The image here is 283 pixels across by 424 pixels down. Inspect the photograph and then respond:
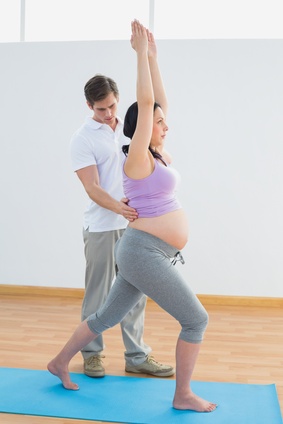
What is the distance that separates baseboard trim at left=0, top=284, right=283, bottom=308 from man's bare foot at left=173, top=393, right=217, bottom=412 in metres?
2.22

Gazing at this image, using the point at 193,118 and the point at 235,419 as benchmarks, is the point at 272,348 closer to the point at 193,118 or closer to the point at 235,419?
the point at 235,419

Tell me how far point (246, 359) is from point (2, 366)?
121 centimetres

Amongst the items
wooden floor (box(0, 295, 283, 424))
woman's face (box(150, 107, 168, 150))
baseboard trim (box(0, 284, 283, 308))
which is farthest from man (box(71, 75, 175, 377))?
baseboard trim (box(0, 284, 283, 308))

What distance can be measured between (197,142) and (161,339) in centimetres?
166

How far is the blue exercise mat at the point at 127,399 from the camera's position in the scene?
251 centimetres

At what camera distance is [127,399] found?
270 cm

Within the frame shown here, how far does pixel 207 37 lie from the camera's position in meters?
4.90

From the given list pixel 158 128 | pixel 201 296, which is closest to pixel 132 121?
pixel 158 128

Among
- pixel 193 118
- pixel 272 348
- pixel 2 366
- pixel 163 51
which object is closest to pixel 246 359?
pixel 272 348

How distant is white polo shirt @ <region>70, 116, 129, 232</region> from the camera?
300 centimetres

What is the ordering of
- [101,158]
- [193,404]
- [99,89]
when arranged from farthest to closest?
1. [101,158]
2. [99,89]
3. [193,404]

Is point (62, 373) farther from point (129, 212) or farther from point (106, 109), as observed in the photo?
point (106, 109)

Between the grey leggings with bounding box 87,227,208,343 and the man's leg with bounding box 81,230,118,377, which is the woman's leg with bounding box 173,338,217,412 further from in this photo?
the man's leg with bounding box 81,230,118,377

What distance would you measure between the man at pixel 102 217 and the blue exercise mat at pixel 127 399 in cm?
13
